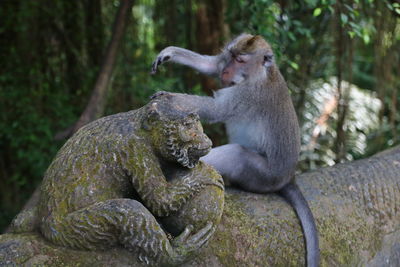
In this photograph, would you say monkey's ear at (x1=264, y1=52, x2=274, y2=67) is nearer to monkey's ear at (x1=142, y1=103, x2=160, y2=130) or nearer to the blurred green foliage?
the blurred green foliage

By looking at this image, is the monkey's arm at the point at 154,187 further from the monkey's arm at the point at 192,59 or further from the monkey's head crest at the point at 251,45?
the monkey's head crest at the point at 251,45

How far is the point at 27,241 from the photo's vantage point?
7.80 ft

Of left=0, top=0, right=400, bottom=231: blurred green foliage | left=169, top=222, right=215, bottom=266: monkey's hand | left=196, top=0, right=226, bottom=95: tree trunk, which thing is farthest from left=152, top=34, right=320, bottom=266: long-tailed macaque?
left=196, top=0, right=226, bottom=95: tree trunk

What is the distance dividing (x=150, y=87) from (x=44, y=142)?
115 centimetres

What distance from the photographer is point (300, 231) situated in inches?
115

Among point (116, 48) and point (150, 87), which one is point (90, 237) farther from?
point (150, 87)

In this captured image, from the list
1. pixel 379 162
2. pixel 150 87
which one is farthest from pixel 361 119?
pixel 379 162

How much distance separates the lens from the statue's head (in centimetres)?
240

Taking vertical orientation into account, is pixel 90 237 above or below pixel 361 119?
above

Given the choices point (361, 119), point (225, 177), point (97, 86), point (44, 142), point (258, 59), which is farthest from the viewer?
point (361, 119)

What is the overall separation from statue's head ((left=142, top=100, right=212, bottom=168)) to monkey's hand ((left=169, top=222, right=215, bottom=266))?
0.31 metres

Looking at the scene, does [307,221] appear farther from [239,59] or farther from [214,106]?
[239,59]

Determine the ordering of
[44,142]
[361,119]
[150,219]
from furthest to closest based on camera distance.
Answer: [361,119] < [44,142] < [150,219]

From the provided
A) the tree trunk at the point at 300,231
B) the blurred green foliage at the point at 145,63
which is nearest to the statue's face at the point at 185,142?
the tree trunk at the point at 300,231
